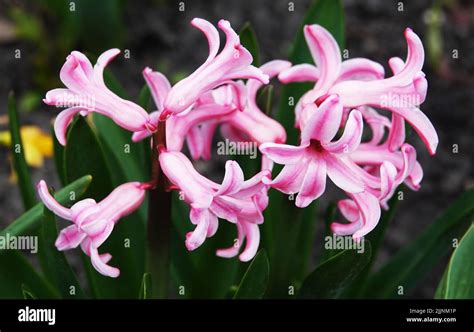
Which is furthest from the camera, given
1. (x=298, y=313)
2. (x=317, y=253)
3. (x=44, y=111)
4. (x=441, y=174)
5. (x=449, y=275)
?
(x=44, y=111)

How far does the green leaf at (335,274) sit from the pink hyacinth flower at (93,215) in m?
0.33

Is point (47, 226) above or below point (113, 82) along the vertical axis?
below

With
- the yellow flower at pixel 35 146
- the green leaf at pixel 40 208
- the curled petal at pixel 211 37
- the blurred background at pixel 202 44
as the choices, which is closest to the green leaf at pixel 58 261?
the green leaf at pixel 40 208

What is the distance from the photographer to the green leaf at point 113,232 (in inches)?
56.6

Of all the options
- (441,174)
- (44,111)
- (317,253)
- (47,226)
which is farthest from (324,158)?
(44,111)

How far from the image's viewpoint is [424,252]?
1.68 metres

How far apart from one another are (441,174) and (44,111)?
4.30 ft

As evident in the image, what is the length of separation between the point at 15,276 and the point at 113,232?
190mm

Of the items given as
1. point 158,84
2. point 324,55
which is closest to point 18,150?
point 158,84

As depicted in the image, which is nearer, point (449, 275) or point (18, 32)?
point (449, 275)

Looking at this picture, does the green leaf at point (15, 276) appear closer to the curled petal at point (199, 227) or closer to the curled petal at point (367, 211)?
the curled petal at point (199, 227)

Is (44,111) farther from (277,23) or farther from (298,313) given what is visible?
(298,313)

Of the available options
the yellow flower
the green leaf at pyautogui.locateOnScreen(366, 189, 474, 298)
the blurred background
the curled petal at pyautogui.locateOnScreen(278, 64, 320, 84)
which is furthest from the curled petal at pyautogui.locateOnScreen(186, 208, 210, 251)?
the blurred background

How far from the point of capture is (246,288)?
135cm
